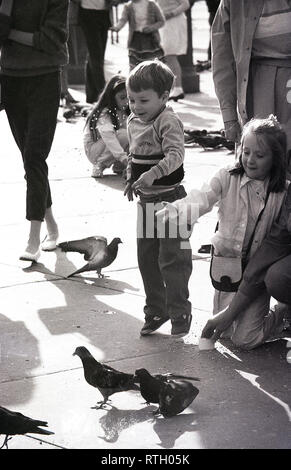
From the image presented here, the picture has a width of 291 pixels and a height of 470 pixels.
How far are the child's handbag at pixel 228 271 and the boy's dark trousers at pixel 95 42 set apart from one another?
8660 millimetres

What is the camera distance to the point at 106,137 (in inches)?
384

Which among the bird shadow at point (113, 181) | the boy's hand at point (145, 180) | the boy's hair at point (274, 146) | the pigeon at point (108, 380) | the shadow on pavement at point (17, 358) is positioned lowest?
the bird shadow at point (113, 181)

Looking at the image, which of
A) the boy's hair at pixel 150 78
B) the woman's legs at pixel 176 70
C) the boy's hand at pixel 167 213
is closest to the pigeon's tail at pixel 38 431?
the boy's hand at pixel 167 213

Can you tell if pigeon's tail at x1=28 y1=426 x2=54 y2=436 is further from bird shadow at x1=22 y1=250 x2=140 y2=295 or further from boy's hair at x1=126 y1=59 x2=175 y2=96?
bird shadow at x1=22 y1=250 x2=140 y2=295

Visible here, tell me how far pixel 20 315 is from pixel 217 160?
4781 mm

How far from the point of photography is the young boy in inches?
208

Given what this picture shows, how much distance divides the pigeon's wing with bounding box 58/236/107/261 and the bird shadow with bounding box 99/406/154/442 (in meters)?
2.12

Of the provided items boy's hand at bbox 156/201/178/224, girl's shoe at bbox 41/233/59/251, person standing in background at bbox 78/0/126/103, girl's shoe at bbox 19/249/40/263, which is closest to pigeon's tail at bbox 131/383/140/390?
boy's hand at bbox 156/201/178/224

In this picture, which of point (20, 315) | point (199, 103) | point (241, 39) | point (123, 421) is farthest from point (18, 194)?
point (199, 103)

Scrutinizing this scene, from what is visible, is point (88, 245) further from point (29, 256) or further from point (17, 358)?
point (17, 358)

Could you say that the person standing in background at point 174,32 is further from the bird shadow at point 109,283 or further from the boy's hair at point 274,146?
the boy's hair at point 274,146

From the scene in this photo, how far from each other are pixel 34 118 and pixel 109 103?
2398mm

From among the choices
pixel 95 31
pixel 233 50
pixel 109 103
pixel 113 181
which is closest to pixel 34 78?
pixel 233 50

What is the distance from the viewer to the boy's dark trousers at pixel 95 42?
44.9 feet
